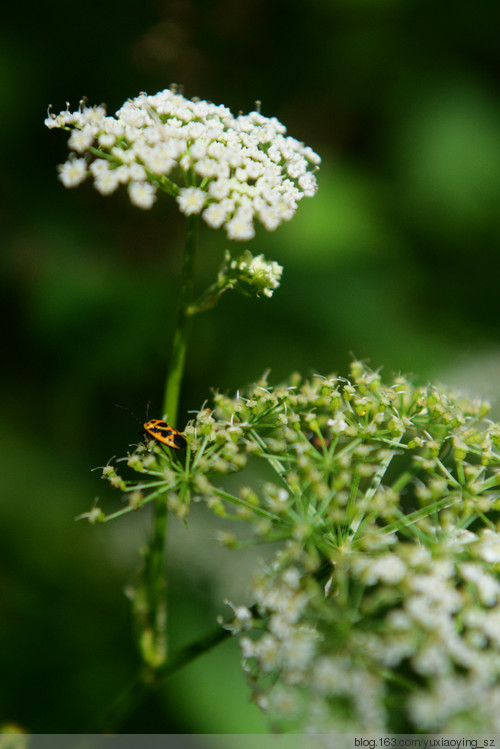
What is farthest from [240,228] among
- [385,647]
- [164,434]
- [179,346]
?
[385,647]

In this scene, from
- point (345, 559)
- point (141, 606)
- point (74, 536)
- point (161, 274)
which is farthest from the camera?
point (161, 274)

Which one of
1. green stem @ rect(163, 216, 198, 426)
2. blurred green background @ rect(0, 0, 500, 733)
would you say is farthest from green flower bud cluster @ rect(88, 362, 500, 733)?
blurred green background @ rect(0, 0, 500, 733)

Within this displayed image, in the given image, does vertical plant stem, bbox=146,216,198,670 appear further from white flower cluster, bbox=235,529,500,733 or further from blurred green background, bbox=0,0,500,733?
blurred green background, bbox=0,0,500,733

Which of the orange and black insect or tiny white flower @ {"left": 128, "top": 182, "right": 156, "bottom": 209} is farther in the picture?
the orange and black insect

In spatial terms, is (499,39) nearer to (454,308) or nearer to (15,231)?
(454,308)

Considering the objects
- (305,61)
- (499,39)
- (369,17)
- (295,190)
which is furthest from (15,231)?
(499,39)

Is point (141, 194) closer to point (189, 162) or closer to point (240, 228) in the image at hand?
point (189, 162)

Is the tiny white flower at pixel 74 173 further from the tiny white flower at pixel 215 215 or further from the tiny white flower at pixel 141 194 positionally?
the tiny white flower at pixel 215 215
